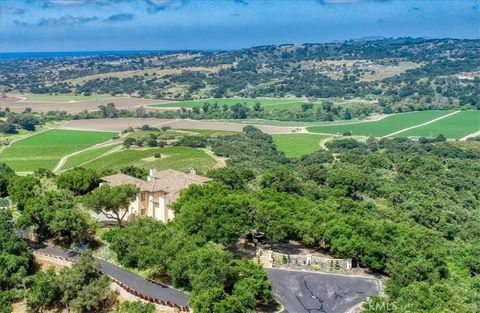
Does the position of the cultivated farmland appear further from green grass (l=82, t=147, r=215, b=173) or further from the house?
the house

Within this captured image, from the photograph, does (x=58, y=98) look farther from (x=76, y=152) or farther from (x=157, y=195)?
(x=157, y=195)

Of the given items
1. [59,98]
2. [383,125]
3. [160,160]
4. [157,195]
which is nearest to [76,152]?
[160,160]

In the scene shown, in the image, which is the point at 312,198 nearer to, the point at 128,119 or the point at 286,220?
the point at 286,220

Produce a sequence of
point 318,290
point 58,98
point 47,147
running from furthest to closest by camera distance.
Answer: point 58,98, point 47,147, point 318,290

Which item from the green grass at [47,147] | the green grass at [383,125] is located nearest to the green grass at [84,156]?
the green grass at [47,147]

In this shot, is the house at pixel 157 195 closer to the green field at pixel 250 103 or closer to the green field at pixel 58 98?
the green field at pixel 250 103

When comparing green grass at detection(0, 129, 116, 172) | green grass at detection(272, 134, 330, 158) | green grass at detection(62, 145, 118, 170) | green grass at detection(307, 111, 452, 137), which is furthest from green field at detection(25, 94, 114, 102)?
green grass at detection(272, 134, 330, 158)
